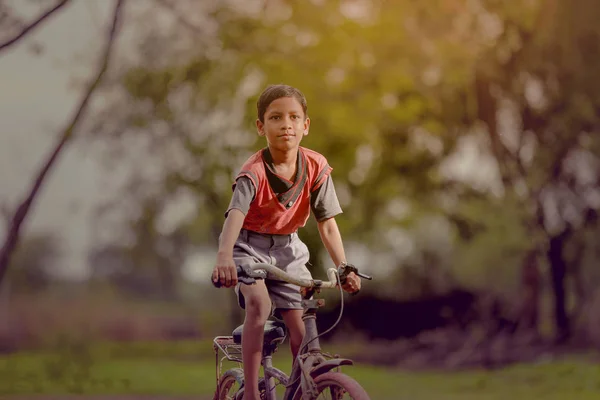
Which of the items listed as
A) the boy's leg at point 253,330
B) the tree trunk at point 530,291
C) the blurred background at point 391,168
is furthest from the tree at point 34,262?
the boy's leg at point 253,330

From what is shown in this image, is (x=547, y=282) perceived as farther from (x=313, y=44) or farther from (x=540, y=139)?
(x=313, y=44)

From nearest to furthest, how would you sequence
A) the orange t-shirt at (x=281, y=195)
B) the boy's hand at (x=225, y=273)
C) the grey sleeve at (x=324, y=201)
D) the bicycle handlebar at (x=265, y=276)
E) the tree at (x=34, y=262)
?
the boy's hand at (x=225, y=273) < the bicycle handlebar at (x=265, y=276) < the orange t-shirt at (x=281, y=195) < the grey sleeve at (x=324, y=201) < the tree at (x=34, y=262)

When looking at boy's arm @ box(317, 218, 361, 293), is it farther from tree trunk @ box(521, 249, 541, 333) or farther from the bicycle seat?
tree trunk @ box(521, 249, 541, 333)

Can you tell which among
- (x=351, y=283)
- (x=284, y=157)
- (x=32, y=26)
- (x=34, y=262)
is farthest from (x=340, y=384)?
(x=34, y=262)

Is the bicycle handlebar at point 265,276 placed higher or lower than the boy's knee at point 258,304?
higher

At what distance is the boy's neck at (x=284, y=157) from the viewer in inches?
173

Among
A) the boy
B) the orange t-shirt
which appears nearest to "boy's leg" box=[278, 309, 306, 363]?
Answer: the boy

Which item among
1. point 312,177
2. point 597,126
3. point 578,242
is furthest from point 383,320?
point 312,177

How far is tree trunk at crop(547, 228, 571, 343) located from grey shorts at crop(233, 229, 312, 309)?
1285 centimetres

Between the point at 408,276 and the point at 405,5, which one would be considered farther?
the point at 408,276

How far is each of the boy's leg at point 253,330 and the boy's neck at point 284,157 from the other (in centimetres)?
58

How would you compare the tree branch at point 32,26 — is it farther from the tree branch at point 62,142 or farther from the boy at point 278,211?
the boy at point 278,211

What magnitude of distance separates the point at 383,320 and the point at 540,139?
14.2ft

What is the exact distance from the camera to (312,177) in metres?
4.52
